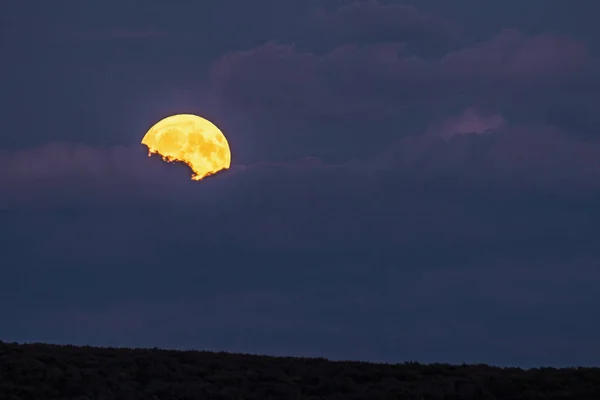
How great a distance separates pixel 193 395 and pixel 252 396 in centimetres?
193

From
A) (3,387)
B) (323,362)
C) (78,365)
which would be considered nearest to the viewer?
(3,387)

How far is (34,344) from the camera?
38781 millimetres

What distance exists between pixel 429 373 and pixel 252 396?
25.6 feet

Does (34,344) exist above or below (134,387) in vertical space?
above

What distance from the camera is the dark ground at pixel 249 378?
101 feet

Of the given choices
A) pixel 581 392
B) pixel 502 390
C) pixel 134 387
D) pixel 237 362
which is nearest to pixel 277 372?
pixel 237 362

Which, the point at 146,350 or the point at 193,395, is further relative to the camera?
the point at 146,350

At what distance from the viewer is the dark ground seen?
3066 centimetres

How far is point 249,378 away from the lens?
33.4 m

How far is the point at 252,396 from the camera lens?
30.7 metres

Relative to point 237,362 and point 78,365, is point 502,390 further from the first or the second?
point 78,365

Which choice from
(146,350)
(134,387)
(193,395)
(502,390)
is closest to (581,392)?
(502,390)

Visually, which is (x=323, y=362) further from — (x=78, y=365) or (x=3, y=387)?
(x=3, y=387)

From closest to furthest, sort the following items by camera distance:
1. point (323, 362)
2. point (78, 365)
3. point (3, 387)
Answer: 1. point (3, 387)
2. point (78, 365)
3. point (323, 362)
